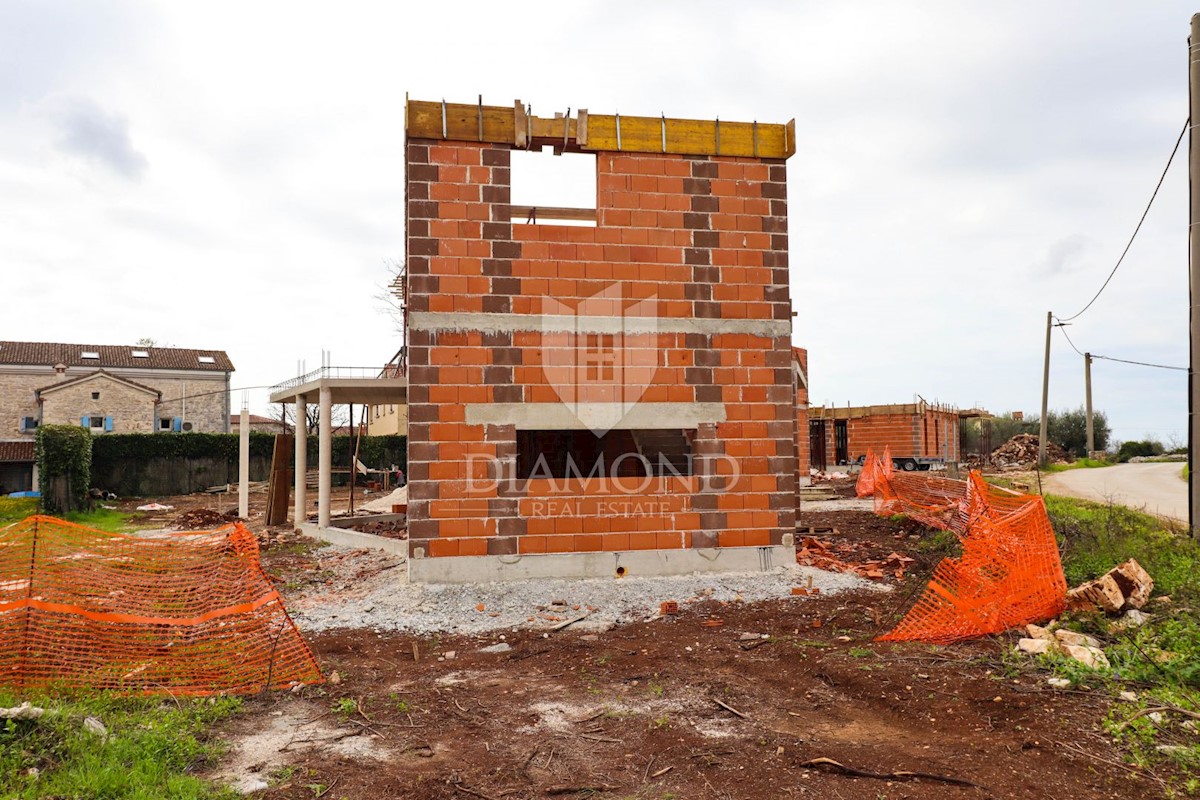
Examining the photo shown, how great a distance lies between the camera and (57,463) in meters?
20.3

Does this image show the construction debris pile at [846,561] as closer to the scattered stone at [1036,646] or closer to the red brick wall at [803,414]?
the scattered stone at [1036,646]

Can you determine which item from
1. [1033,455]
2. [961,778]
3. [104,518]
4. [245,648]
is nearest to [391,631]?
[245,648]

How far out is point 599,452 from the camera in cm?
1427

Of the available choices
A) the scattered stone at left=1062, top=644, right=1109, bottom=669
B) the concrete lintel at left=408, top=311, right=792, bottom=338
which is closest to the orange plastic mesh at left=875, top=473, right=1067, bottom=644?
the scattered stone at left=1062, top=644, right=1109, bottom=669

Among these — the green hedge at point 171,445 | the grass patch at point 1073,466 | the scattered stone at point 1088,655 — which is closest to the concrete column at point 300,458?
the scattered stone at point 1088,655

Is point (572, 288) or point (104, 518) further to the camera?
point (104, 518)

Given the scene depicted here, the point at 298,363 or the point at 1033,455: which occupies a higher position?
the point at 298,363

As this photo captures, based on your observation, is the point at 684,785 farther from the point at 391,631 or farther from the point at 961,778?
the point at 391,631

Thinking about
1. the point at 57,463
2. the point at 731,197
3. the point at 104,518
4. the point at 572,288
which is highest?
the point at 731,197

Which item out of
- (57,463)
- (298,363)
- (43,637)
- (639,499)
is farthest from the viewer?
(298,363)

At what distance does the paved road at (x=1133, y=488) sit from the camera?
15148 mm

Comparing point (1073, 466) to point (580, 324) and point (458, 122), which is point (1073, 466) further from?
point (458, 122)

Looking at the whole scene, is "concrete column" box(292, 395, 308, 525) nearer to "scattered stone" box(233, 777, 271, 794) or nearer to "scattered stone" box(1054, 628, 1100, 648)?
"scattered stone" box(233, 777, 271, 794)

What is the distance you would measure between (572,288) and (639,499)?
2.77 metres
